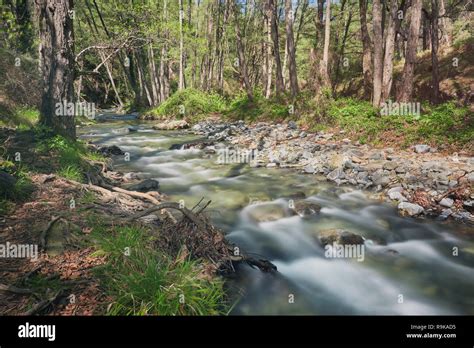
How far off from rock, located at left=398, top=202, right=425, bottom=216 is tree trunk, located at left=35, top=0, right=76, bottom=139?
8163 mm

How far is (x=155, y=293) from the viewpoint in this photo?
338 cm

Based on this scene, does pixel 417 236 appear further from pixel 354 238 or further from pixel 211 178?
pixel 211 178

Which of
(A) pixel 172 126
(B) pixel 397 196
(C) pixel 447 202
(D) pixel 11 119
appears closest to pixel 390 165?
(B) pixel 397 196

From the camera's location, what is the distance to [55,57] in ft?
25.6

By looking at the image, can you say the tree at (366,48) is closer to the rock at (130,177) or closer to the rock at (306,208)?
the rock at (306,208)

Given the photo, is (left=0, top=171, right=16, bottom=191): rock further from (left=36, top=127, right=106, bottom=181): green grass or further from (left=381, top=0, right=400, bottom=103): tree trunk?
(left=381, top=0, right=400, bottom=103): tree trunk

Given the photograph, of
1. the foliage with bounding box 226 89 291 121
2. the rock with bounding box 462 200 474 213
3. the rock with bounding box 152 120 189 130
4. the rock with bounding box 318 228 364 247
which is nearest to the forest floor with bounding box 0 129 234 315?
the rock with bounding box 318 228 364 247

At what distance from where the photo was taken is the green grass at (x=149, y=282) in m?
3.28

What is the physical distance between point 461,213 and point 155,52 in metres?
36.5

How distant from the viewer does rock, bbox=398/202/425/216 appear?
7.21 meters

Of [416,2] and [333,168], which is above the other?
[416,2]

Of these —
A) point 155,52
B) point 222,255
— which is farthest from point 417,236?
point 155,52

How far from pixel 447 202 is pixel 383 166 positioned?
2.53m

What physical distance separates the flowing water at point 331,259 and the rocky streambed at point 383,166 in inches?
20.0
